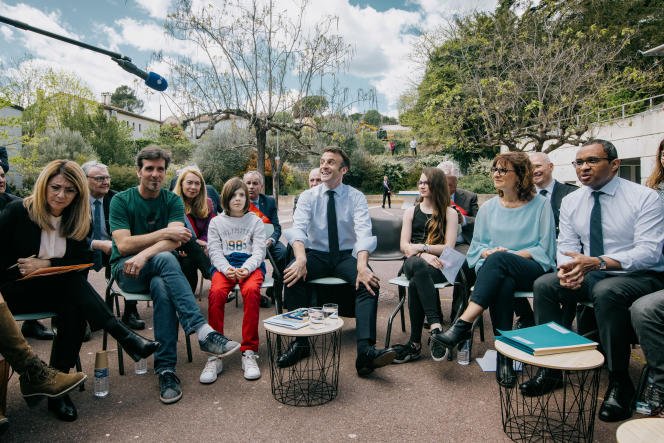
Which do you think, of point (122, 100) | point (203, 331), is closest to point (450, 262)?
point (203, 331)

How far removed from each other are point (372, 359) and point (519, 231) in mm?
1670

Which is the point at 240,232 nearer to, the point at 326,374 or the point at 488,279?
the point at 326,374

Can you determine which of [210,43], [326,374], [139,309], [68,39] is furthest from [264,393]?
[210,43]

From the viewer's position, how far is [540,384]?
297 centimetres

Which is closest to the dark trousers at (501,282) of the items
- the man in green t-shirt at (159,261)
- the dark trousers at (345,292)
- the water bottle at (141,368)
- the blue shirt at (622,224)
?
the blue shirt at (622,224)

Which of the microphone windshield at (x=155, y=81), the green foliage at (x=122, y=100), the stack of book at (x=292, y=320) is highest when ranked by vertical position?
the green foliage at (x=122, y=100)

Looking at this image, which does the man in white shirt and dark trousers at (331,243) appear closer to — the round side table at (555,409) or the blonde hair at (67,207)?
the round side table at (555,409)

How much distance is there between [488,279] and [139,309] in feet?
13.6

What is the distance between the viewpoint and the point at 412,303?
3771mm

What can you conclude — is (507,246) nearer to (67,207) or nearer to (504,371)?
(504,371)

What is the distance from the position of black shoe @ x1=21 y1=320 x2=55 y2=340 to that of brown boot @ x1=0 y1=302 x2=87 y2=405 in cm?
183

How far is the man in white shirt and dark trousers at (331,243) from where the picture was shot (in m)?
3.61

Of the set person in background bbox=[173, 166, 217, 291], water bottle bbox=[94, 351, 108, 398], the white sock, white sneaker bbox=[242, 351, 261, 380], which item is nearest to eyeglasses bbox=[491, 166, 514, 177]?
white sneaker bbox=[242, 351, 261, 380]

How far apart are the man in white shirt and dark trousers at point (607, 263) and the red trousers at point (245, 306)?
2.03m
